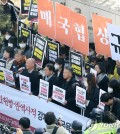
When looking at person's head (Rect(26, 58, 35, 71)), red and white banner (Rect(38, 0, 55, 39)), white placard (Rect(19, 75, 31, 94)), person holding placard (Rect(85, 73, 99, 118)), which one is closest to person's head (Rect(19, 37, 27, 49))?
red and white banner (Rect(38, 0, 55, 39))

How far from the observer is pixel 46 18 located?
1412cm

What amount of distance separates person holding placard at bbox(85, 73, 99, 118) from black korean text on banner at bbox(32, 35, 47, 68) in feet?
7.03

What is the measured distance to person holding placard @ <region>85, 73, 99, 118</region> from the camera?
11.0m

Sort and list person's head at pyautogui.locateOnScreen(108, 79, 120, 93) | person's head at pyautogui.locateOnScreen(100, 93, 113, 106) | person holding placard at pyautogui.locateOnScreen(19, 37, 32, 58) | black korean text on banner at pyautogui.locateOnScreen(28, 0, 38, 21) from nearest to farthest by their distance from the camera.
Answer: person's head at pyautogui.locateOnScreen(100, 93, 113, 106), person's head at pyautogui.locateOnScreen(108, 79, 120, 93), person holding placard at pyautogui.locateOnScreen(19, 37, 32, 58), black korean text on banner at pyautogui.locateOnScreen(28, 0, 38, 21)

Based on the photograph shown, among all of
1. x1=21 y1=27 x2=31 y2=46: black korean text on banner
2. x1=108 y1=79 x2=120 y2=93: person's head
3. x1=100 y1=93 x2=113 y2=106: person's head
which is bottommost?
x1=21 y1=27 x2=31 y2=46: black korean text on banner

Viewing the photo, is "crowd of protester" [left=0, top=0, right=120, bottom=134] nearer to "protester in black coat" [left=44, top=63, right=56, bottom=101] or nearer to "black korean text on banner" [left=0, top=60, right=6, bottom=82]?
"protester in black coat" [left=44, top=63, right=56, bottom=101]

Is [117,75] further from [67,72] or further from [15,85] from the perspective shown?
[15,85]

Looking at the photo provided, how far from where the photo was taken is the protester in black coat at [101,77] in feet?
38.8

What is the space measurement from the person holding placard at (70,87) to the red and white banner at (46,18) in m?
2.50

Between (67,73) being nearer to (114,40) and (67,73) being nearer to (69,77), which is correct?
(69,77)

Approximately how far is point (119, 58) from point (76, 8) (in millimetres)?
5079

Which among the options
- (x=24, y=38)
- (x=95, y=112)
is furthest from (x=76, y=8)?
(x=95, y=112)

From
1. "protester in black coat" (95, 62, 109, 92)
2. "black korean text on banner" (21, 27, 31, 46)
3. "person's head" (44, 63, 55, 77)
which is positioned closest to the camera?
"protester in black coat" (95, 62, 109, 92)

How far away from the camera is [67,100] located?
11.4m
